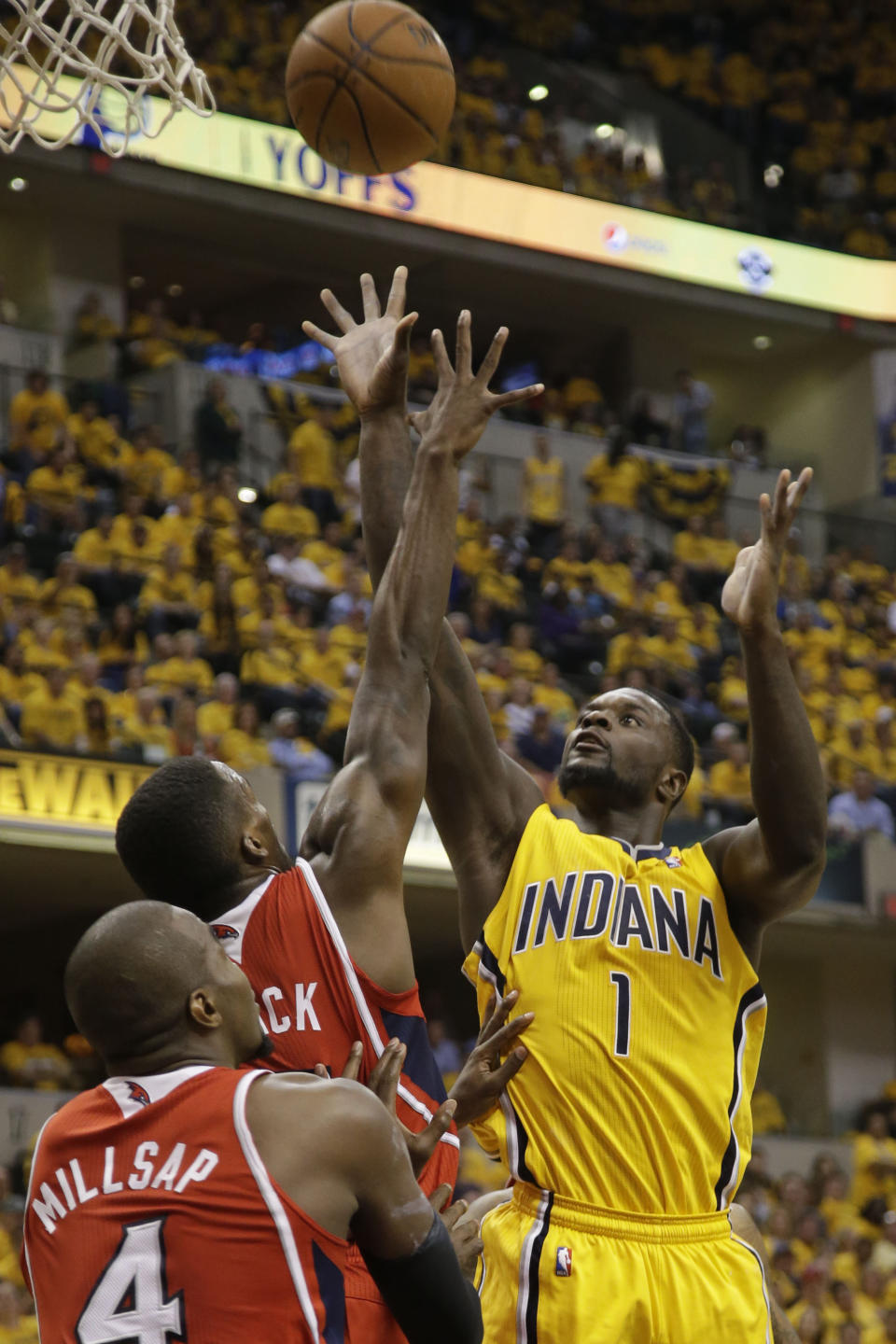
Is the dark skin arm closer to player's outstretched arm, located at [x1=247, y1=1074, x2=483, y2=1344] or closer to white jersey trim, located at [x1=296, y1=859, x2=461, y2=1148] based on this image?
player's outstretched arm, located at [x1=247, y1=1074, x2=483, y2=1344]

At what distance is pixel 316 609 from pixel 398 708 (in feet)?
35.2

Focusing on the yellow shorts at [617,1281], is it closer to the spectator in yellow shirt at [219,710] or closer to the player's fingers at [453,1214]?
the player's fingers at [453,1214]

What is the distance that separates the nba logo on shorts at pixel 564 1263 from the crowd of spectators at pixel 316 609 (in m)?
7.53

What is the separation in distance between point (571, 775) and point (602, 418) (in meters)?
15.4

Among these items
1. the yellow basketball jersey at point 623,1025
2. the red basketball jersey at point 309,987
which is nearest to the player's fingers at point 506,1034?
the yellow basketball jersey at point 623,1025

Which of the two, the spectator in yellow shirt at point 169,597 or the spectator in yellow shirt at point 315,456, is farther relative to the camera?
the spectator in yellow shirt at point 315,456

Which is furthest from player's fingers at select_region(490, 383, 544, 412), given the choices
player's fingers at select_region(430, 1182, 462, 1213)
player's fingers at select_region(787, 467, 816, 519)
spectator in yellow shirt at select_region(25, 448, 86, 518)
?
spectator in yellow shirt at select_region(25, 448, 86, 518)

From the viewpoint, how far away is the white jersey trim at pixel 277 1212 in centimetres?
252

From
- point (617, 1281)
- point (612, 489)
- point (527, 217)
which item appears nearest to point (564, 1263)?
point (617, 1281)

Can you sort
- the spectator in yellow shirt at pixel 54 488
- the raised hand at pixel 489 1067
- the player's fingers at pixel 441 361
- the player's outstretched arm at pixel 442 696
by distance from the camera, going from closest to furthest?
the raised hand at pixel 489 1067 → the player's fingers at pixel 441 361 → the player's outstretched arm at pixel 442 696 → the spectator in yellow shirt at pixel 54 488

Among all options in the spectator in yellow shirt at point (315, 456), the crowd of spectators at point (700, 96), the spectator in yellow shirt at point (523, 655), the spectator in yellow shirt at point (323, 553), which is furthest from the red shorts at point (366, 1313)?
the crowd of spectators at point (700, 96)

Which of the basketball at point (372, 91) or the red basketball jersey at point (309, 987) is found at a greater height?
the basketball at point (372, 91)

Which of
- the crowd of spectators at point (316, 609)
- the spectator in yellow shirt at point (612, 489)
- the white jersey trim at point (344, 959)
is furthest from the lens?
the spectator in yellow shirt at point (612, 489)

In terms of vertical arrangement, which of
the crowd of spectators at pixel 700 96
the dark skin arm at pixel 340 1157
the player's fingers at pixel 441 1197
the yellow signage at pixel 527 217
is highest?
the crowd of spectators at pixel 700 96
